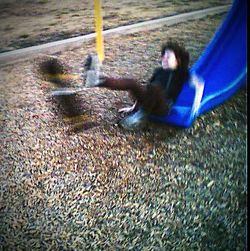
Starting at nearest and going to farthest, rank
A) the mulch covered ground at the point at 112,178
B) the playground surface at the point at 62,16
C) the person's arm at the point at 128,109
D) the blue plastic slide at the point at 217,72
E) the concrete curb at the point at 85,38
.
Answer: the mulch covered ground at the point at 112,178, the blue plastic slide at the point at 217,72, the person's arm at the point at 128,109, the concrete curb at the point at 85,38, the playground surface at the point at 62,16

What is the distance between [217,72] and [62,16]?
2.24m

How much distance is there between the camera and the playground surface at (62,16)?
2.65 meters

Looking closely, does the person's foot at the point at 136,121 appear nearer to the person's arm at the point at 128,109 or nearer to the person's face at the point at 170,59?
the person's arm at the point at 128,109

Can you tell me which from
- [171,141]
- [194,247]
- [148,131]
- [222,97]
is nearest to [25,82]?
[148,131]

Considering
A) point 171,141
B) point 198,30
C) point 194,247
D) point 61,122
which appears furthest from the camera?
point 198,30

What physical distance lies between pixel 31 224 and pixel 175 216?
0.56 meters

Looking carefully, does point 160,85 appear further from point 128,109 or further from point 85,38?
point 85,38

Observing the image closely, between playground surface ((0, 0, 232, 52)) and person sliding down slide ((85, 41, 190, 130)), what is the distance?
1.34m

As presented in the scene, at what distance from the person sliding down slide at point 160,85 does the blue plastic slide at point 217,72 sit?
5 cm

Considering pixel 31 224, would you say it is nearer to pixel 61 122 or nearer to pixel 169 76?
pixel 61 122

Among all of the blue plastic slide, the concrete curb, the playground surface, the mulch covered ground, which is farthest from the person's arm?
the playground surface

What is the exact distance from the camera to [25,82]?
200 cm

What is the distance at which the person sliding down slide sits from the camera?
55.8 inches

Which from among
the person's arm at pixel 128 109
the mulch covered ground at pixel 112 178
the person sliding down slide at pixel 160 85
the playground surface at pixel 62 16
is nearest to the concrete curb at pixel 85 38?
the playground surface at pixel 62 16
